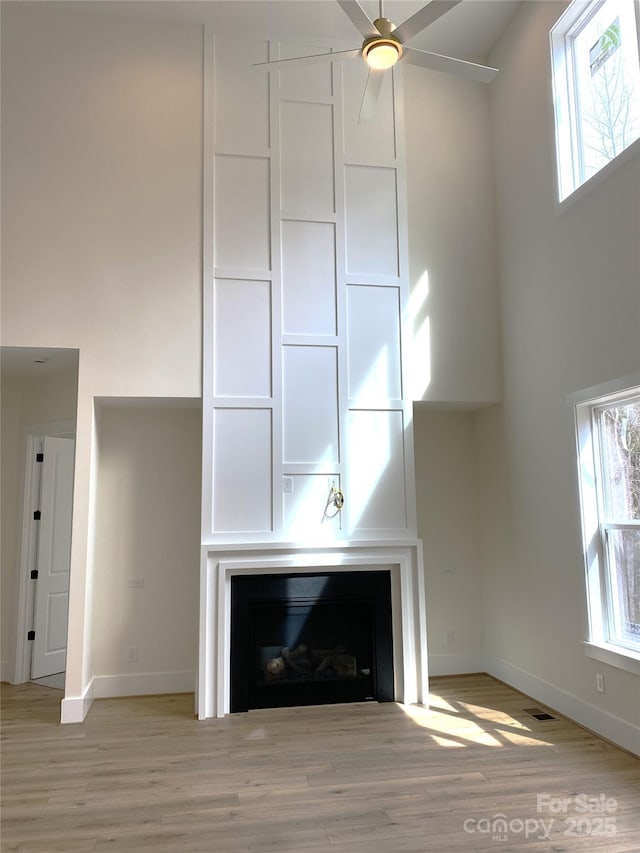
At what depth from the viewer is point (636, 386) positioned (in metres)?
3.48

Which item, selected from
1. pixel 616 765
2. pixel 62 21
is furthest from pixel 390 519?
pixel 62 21

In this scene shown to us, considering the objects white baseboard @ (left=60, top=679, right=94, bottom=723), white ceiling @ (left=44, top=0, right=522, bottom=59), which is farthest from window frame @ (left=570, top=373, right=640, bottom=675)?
white baseboard @ (left=60, top=679, right=94, bottom=723)

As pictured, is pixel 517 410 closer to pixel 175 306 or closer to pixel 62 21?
pixel 175 306

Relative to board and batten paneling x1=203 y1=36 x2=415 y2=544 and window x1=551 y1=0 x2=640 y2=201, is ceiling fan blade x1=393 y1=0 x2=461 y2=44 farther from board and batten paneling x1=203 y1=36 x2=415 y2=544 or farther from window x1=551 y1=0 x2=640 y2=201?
board and batten paneling x1=203 y1=36 x2=415 y2=544

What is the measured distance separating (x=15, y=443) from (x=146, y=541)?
1.68m

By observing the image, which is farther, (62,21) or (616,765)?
(62,21)

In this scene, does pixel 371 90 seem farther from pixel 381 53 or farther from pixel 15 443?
pixel 15 443

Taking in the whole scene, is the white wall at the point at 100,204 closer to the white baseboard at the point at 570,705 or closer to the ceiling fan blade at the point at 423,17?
the ceiling fan blade at the point at 423,17

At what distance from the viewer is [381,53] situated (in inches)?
125

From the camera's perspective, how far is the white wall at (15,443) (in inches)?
212

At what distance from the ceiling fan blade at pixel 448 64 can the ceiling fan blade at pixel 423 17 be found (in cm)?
10

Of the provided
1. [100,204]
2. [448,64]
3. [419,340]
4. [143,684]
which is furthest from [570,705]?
[100,204]

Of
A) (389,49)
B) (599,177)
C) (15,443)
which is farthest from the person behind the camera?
(15,443)

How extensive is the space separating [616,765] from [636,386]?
6.68ft
